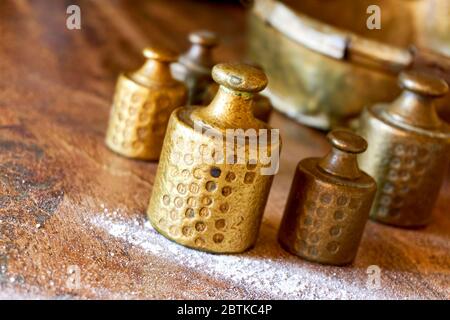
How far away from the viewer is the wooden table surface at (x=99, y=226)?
859 mm

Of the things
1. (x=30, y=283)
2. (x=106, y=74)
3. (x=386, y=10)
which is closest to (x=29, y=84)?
(x=106, y=74)

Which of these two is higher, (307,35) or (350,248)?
(307,35)

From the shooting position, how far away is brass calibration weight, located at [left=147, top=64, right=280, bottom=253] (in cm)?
92

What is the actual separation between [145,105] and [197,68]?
22 cm

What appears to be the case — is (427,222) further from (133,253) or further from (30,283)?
(30,283)

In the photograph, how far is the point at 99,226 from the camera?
968 millimetres

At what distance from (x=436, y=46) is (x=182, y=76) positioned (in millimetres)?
650

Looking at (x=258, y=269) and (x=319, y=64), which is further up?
(x=319, y=64)

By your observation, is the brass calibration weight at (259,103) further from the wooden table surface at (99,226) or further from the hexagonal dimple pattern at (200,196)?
the hexagonal dimple pattern at (200,196)

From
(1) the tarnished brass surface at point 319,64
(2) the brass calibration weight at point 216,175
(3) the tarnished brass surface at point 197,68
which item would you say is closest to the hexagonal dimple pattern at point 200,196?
(2) the brass calibration weight at point 216,175

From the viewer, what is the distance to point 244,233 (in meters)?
0.97

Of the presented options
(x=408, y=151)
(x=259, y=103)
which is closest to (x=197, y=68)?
(x=259, y=103)

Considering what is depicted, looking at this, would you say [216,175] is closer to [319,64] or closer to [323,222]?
[323,222]

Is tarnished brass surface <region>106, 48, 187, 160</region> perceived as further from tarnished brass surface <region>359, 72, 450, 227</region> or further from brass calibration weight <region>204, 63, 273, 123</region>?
tarnished brass surface <region>359, 72, 450, 227</region>
